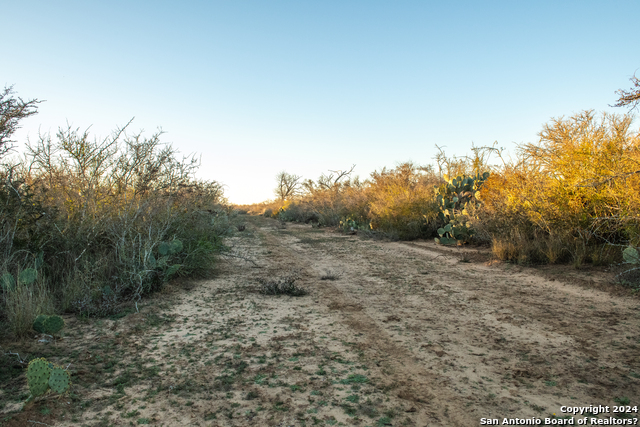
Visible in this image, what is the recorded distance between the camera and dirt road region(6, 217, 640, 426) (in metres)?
2.77

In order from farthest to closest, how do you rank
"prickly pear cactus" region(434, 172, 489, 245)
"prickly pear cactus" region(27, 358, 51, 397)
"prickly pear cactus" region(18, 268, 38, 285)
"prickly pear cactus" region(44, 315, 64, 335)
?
1. "prickly pear cactus" region(434, 172, 489, 245)
2. "prickly pear cactus" region(18, 268, 38, 285)
3. "prickly pear cactus" region(44, 315, 64, 335)
4. "prickly pear cactus" region(27, 358, 51, 397)

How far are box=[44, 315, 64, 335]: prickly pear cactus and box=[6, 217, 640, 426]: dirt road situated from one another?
430 mm

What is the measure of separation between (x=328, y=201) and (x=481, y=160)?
12.3m

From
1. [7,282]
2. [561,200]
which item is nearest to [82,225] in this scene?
[7,282]

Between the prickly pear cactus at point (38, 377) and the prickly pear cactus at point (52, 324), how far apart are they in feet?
4.39

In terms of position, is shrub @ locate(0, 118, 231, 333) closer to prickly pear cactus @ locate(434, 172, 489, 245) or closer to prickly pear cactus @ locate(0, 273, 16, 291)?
prickly pear cactus @ locate(0, 273, 16, 291)

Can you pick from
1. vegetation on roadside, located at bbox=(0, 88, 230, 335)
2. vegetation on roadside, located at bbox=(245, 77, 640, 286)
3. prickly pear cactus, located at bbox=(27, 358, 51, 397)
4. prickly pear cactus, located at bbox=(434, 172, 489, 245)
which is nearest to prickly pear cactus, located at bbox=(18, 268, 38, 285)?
vegetation on roadside, located at bbox=(0, 88, 230, 335)

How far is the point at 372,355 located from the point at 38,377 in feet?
9.31

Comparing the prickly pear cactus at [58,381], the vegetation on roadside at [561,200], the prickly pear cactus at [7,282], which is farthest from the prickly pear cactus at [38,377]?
the vegetation on roadside at [561,200]

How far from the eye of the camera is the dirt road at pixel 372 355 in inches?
109

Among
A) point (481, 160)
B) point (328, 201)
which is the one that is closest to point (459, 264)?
point (481, 160)

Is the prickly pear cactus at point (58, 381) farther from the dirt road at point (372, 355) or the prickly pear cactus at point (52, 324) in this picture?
the prickly pear cactus at point (52, 324)

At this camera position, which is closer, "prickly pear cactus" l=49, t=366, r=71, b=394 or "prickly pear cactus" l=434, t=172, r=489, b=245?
"prickly pear cactus" l=49, t=366, r=71, b=394

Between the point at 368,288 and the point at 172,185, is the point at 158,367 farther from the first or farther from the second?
the point at 172,185
